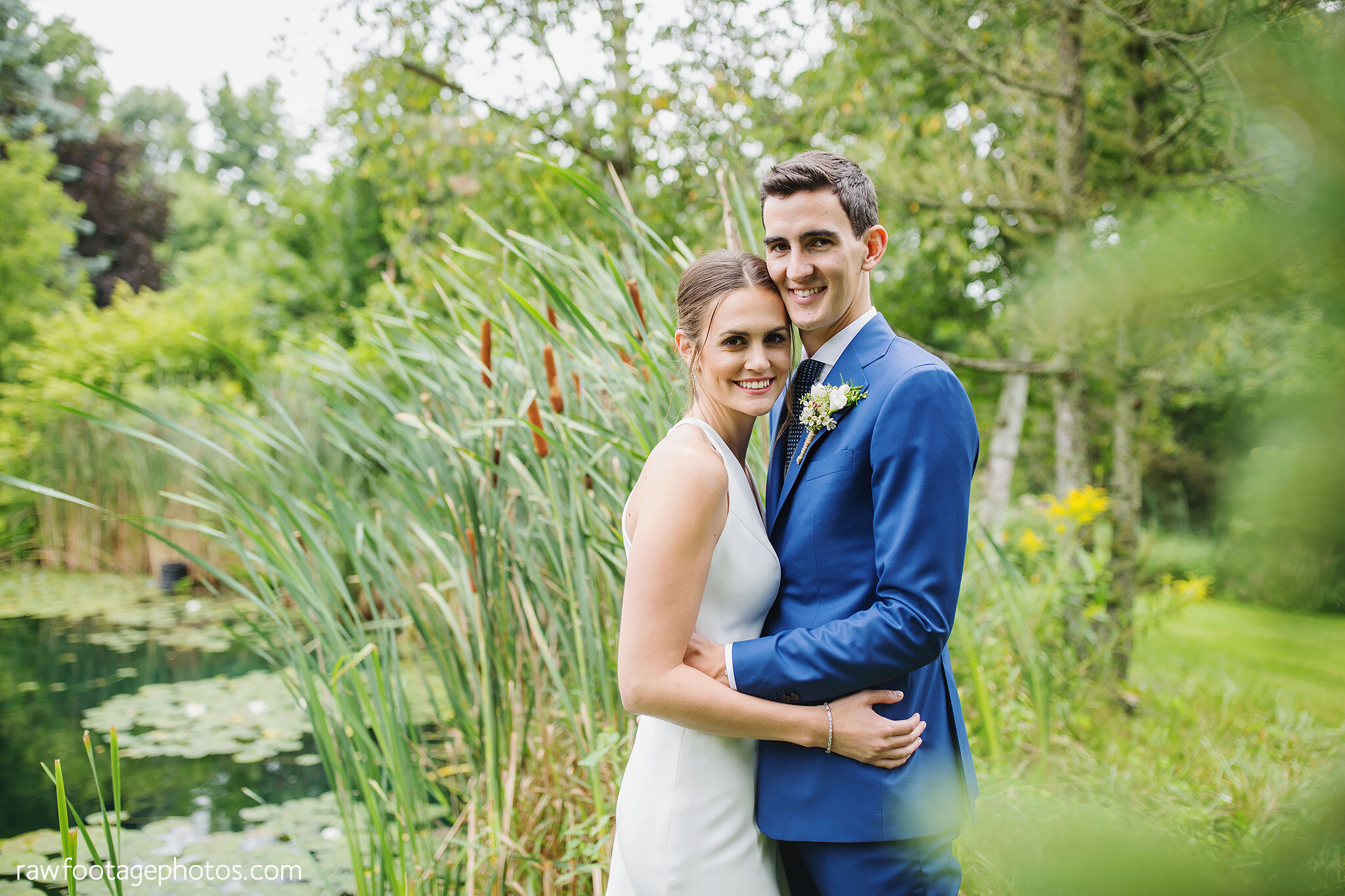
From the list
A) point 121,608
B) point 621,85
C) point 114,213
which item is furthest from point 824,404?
point 114,213

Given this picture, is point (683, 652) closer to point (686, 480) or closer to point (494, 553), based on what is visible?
point (686, 480)

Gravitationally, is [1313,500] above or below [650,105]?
below

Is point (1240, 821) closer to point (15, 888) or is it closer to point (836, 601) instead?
point (836, 601)

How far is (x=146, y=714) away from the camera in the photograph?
15.2 ft

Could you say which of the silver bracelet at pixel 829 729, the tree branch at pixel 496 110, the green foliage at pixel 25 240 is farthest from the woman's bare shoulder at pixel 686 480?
the green foliage at pixel 25 240

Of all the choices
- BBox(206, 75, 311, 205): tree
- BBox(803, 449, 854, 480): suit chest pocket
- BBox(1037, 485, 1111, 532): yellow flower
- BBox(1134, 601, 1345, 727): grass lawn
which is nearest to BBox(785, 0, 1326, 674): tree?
BBox(1037, 485, 1111, 532): yellow flower

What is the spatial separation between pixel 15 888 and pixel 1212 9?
473 cm

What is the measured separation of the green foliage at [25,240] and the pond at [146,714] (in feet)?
18.5

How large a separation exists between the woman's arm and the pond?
2.03m

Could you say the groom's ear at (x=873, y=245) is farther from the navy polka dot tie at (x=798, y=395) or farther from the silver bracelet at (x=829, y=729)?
the silver bracelet at (x=829, y=729)

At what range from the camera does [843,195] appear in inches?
57.9

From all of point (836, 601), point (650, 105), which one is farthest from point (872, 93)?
point (836, 601)

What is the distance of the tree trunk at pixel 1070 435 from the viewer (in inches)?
170

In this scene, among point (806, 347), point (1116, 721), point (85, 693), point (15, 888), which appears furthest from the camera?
point (85, 693)
